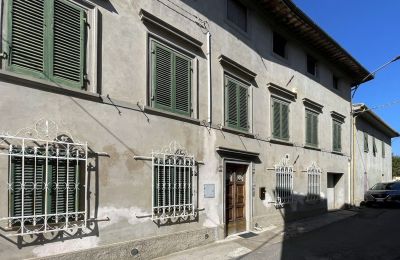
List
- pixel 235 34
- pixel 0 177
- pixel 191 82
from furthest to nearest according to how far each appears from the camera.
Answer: pixel 235 34 → pixel 191 82 → pixel 0 177

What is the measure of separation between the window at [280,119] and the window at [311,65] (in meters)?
3.21

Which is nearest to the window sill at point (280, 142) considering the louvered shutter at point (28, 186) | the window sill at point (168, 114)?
the window sill at point (168, 114)

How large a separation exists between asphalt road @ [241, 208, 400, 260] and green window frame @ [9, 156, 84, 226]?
4.43m

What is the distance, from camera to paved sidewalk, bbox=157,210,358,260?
9094mm

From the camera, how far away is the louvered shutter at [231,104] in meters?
11.5

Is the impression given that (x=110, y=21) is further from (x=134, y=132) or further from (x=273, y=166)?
(x=273, y=166)

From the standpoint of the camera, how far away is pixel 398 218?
1688cm

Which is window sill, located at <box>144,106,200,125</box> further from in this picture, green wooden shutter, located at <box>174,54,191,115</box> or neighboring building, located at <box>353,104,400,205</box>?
neighboring building, located at <box>353,104,400,205</box>

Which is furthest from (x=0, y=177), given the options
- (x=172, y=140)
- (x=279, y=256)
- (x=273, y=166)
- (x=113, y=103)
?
(x=273, y=166)

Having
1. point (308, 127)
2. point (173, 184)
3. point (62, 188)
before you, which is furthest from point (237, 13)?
point (62, 188)

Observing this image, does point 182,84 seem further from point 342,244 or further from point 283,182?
point 283,182

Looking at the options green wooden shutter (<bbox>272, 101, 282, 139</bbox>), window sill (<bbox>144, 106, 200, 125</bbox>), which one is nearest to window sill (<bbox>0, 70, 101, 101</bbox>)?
window sill (<bbox>144, 106, 200, 125</bbox>)

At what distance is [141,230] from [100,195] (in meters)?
1.37

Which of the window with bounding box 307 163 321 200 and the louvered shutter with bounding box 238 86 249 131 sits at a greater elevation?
the louvered shutter with bounding box 238 86 249 131
